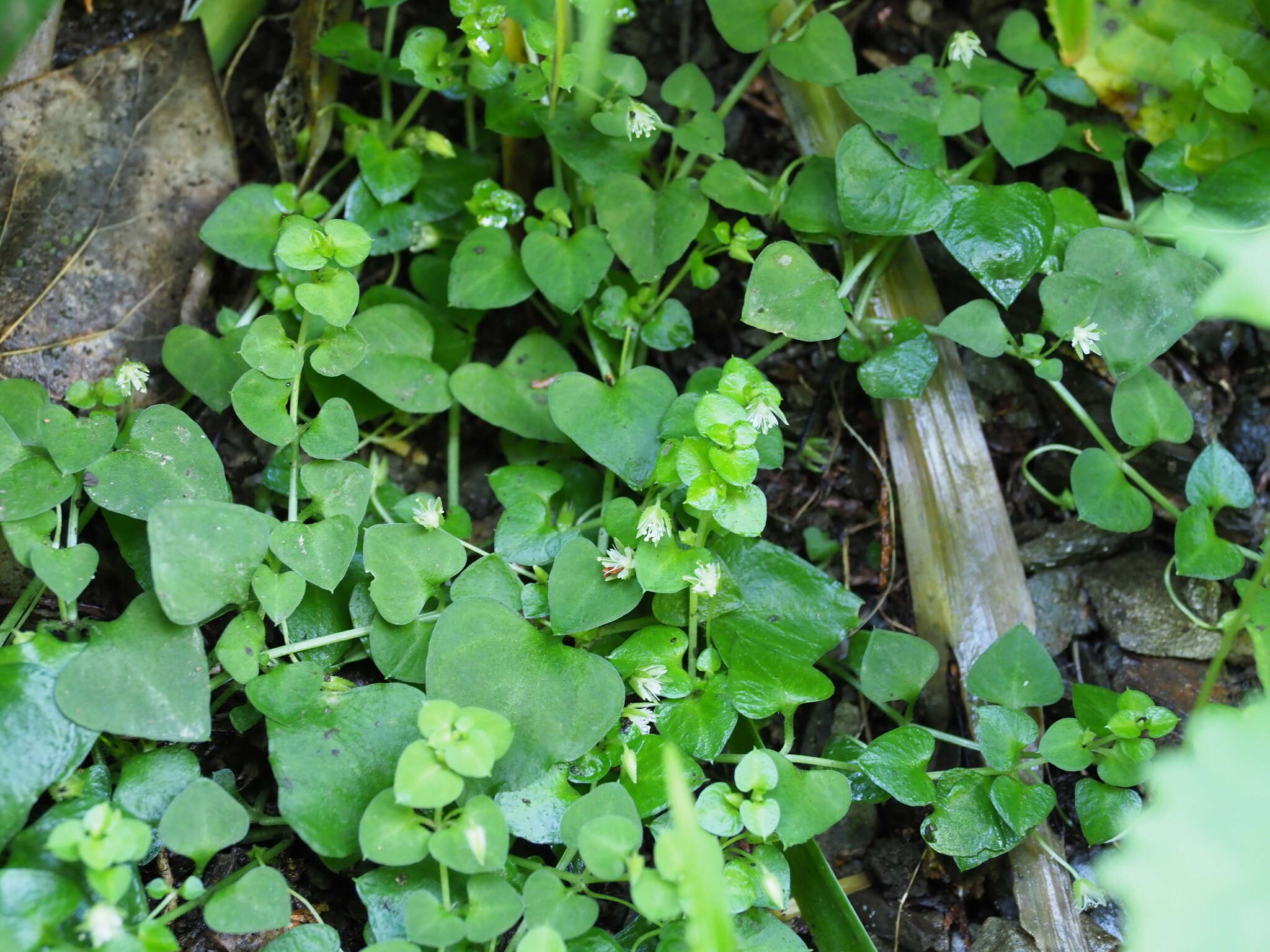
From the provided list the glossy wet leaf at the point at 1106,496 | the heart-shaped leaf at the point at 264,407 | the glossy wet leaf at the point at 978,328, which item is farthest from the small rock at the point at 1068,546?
the heart-shaped leaf at the point at 264,407

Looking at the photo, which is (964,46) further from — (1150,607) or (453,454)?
(453,454)

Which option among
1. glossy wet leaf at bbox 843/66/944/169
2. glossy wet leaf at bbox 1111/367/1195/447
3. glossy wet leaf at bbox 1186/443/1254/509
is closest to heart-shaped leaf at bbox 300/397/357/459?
glossy wet leaf at bbox 843/66/944/169

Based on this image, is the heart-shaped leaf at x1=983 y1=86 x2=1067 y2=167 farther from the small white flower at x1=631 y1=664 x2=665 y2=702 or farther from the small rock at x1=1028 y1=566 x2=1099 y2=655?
the small white flower at x1=631 y1=664 x2=665 y2=702

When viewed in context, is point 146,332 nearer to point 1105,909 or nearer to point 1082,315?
point 1082,315

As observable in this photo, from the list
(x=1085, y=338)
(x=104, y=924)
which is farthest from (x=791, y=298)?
(x=104, y=924)

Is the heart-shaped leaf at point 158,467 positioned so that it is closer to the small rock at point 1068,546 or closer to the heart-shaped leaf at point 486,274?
the heart-shaped leaf at point 486,274
